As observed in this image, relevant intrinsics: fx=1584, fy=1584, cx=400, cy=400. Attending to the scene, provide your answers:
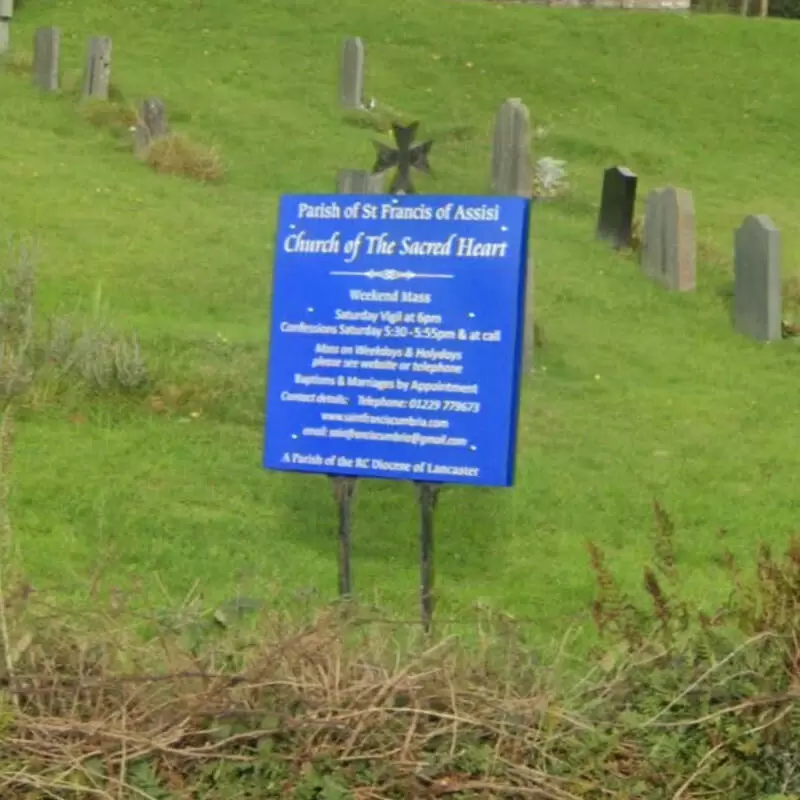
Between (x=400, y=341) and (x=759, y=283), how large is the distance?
7388 mm

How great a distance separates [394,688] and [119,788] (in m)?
0.77

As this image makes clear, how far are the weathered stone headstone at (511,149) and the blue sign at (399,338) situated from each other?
24.5ft

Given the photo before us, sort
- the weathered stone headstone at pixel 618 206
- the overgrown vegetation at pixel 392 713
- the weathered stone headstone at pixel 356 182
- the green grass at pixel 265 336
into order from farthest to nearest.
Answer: the weathered stone headstone at pixel 618 206
the weathered stone headstone at pixel 356 182
the green grass at pixel 265 336
the overgrown vegetation at pixel 392 713

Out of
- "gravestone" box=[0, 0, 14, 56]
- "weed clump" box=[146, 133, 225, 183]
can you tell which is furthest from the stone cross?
"gravestone" box=[0, 0, 14, 56]

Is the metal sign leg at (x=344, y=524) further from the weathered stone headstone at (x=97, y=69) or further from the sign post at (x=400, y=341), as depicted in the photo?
the weathered stone headstone at (x=97, y=69)

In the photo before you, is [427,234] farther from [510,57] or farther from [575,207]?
[510,57]

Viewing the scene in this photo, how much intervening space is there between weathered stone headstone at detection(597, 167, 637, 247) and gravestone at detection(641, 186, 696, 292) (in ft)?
3.04

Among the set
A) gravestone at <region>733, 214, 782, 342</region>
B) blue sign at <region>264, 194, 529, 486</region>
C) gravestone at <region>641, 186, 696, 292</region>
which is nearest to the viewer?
blue sign at <region>264, 194, 529, 486</region>

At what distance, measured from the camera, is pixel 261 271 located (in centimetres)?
1213

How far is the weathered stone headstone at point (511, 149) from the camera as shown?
43.1 feet

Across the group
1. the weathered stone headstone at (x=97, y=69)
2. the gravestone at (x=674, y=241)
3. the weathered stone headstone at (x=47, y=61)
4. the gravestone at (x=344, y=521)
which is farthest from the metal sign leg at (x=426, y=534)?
the weathered stone headstone at (x=47, y=61)

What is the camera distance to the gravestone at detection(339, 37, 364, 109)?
2273 centimetres

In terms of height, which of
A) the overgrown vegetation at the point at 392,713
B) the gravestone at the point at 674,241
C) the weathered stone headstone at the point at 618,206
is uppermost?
the weathered stone headstone at the point at 618,206

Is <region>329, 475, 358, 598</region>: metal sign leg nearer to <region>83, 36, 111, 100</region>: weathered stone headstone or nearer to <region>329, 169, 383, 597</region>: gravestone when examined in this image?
<region>329, 169, 383, 597</region>: gravestone
